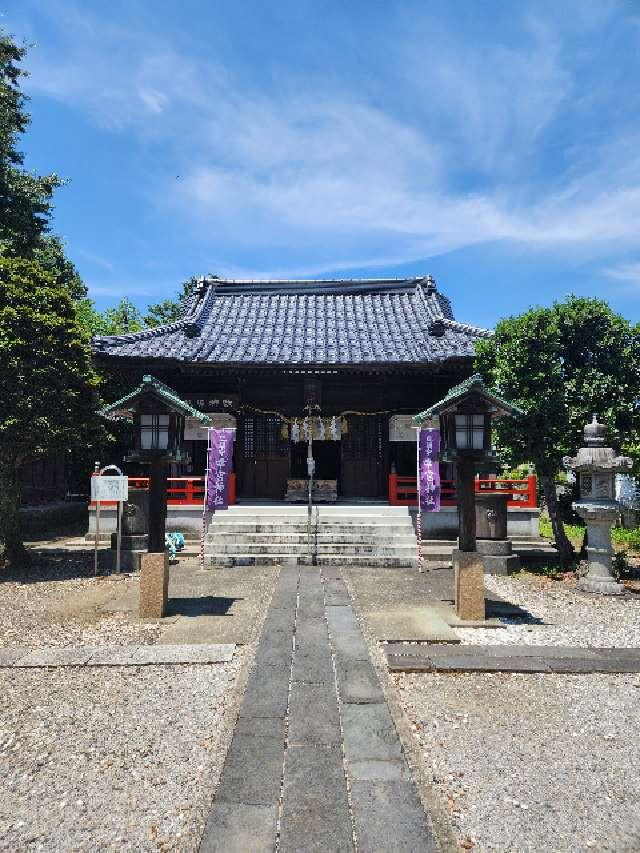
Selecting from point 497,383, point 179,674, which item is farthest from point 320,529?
point 179,674

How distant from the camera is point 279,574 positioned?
10.7m

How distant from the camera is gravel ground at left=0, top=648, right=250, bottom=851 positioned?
3.10 metres

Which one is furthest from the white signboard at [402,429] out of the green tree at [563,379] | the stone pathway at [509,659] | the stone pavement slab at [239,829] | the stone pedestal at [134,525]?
the stone pavement slab at [239,829]

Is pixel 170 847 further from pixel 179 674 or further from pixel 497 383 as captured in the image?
pixel 497 383

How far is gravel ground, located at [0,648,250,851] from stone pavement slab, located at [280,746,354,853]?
1.76ft

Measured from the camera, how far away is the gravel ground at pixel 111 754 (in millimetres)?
3098

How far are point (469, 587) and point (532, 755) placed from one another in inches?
145

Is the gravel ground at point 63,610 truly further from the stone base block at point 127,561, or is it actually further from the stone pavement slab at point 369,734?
the stone pavement slab at point 369,734

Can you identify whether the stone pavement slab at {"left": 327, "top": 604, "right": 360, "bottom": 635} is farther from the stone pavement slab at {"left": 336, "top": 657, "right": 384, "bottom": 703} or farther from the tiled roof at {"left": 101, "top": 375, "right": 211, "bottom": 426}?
the tiled roof at {"left": 101, "top": 375, "right": 211, "bottom": 426}

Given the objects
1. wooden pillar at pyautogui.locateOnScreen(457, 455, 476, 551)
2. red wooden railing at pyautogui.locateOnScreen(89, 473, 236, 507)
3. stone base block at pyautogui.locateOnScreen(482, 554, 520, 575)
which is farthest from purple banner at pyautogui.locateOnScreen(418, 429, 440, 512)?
red wooden railing at pyautogui.locateOnScreen(89, 473, 236, 507)

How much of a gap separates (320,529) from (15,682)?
802 centimetres

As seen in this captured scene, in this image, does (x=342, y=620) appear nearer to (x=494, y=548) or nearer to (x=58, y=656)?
(x=58, y=656)

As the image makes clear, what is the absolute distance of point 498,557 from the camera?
11344mm

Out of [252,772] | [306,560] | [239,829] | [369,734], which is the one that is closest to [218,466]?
[306,560]
